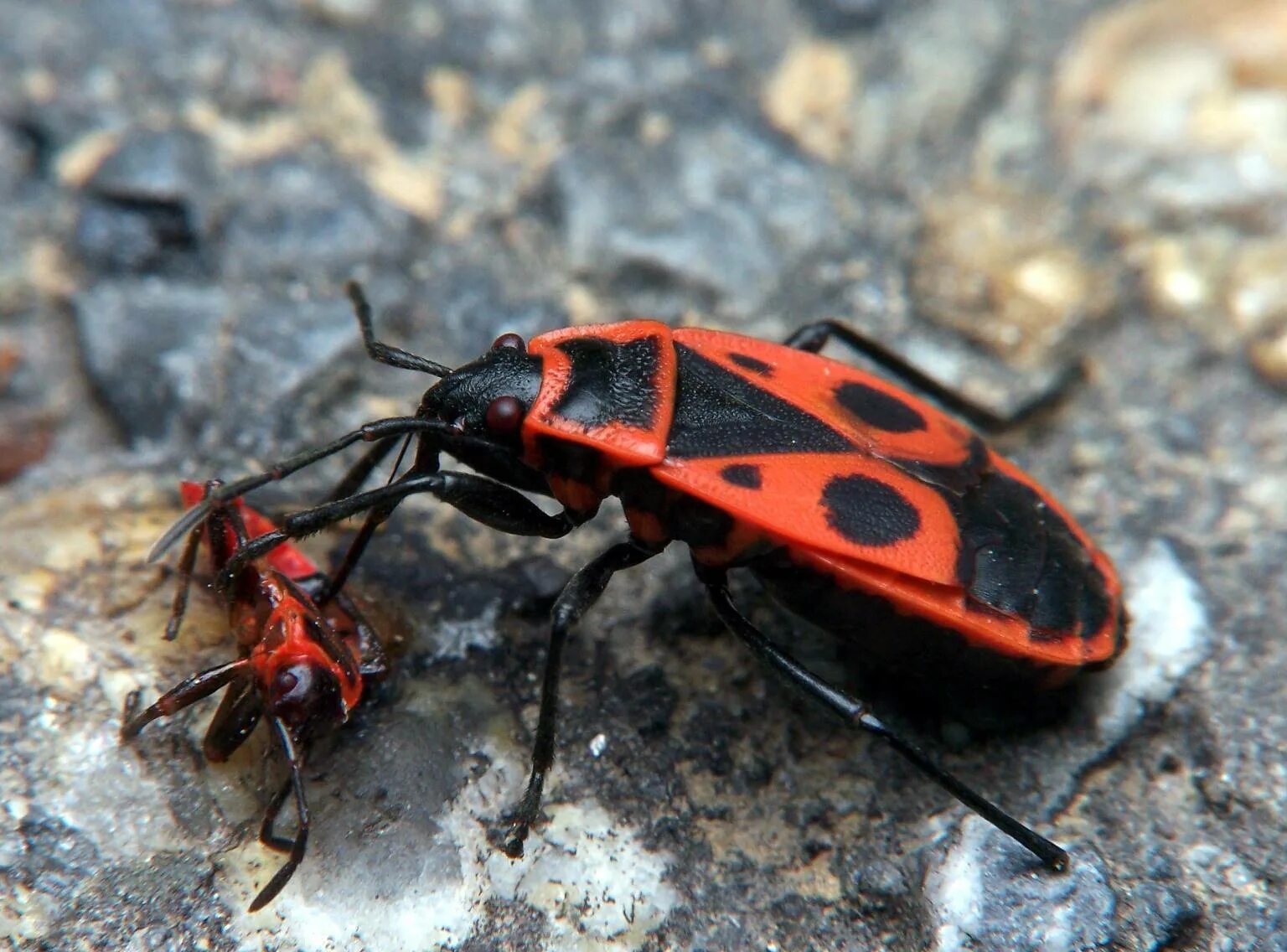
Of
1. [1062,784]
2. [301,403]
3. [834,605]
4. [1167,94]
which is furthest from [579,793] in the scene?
[1167,94]

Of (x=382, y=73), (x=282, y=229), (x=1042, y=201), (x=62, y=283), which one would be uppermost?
(x=1042, y=201)

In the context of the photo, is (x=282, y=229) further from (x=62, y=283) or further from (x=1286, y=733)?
(x=1286, y=733)

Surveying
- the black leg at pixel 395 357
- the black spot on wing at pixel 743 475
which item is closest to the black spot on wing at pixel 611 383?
the black spot on wing at pixel 743 475

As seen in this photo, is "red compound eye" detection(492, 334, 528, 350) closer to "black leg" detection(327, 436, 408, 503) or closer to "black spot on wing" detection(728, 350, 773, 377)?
"black leg" detection(327, 436, 408, 503)

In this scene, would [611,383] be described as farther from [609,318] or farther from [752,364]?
[609,318]

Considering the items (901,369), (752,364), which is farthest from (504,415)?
(901,369)

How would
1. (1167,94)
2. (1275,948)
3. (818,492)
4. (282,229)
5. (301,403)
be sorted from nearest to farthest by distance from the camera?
(1275,948) < (818,492) < (301,403) < (282,229) < (1167,94)
